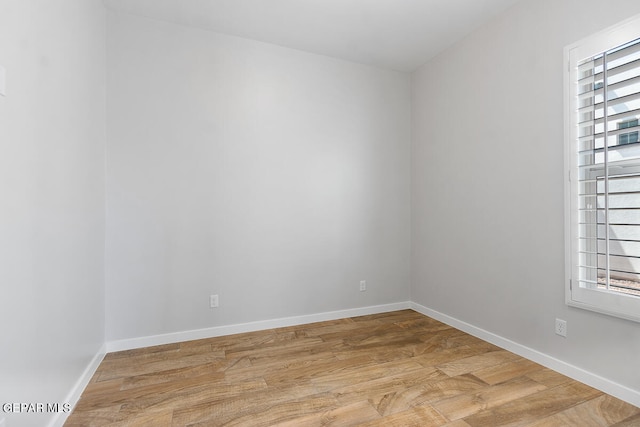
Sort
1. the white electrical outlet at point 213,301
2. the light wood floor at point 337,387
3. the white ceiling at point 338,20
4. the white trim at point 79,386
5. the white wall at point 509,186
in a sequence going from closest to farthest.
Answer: the white trim at point 79,386, the light wood floor at point 337,387, the white wall at point 509,186, the white ceiling at point 338,20, the white electrical outlet at point 213,301

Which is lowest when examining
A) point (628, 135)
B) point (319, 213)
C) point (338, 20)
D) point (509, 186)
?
point (319, 213)

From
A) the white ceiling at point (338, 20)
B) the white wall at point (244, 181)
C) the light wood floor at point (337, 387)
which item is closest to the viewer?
the light wood floor at point (337, 387)

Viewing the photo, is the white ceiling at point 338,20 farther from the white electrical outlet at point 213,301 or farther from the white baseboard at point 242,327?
the white baseboard at point 242,327

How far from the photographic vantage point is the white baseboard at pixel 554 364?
186 cm

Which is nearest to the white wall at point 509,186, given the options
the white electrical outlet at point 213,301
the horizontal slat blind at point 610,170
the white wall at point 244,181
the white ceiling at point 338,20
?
the horizontal slat blind at point 610,170

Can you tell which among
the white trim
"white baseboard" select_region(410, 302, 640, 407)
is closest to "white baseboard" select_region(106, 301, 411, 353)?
the white trim

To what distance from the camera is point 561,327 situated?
7.22 feet

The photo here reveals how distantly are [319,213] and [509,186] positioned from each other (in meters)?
1.72

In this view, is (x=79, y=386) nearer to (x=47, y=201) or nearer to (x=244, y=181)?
(x=47, y=201)

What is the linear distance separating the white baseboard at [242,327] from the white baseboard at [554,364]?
74 cm

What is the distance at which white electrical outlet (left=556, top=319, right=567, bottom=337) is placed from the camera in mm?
2180

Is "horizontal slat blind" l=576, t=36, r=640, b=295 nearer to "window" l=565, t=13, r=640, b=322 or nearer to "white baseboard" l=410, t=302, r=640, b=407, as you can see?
"window" l=565, t=13, r=640, b=322

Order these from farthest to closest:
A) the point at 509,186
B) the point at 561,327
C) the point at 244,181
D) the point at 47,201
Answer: the point at 244,181, the point at 509,186, the point at 561,327, the point at 47,201

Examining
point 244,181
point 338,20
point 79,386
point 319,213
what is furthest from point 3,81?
point 319,213
